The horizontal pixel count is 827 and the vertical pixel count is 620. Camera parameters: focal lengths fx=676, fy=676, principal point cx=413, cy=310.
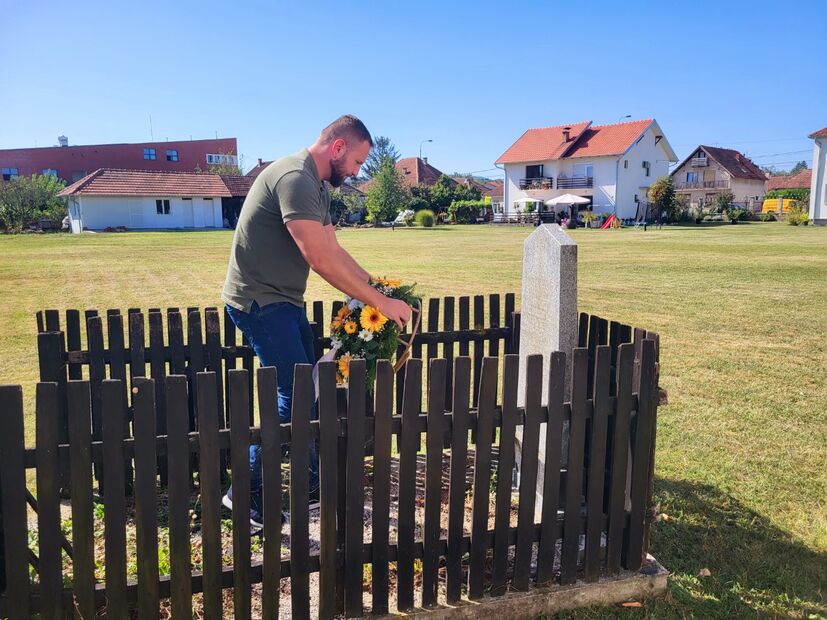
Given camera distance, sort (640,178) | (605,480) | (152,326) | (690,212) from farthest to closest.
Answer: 1. (640,178)
2. (690,212)
3. (152,326)
4. (605,480)

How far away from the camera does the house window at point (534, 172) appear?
63.8 meters

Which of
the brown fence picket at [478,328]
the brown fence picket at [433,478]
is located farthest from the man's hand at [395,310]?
the brown fence picket at [478,328]

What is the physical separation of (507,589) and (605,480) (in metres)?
0.72

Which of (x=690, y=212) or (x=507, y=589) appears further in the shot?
(x=690, y=212)

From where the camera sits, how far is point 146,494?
98.0 inches

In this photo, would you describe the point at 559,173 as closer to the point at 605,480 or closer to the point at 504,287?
the point at 504,287

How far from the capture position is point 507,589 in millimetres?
3059

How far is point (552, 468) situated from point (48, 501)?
1998 millimetres

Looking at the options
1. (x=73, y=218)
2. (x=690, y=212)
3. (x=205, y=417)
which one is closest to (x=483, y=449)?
(x=205, y=417)

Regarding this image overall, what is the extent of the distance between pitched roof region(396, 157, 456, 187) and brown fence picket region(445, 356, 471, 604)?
7641 centimetres

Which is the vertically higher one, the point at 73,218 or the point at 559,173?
the point at 559,173

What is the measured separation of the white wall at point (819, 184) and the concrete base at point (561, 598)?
5382 cm

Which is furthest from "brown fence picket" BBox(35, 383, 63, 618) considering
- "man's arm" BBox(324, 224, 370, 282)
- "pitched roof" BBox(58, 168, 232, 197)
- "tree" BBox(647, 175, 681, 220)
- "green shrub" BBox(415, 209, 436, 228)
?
"tree" BBox(647, 175, 681, 220)

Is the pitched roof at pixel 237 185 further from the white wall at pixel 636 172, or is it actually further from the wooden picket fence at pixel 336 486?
the wooden picket fence at pixel 336 486
